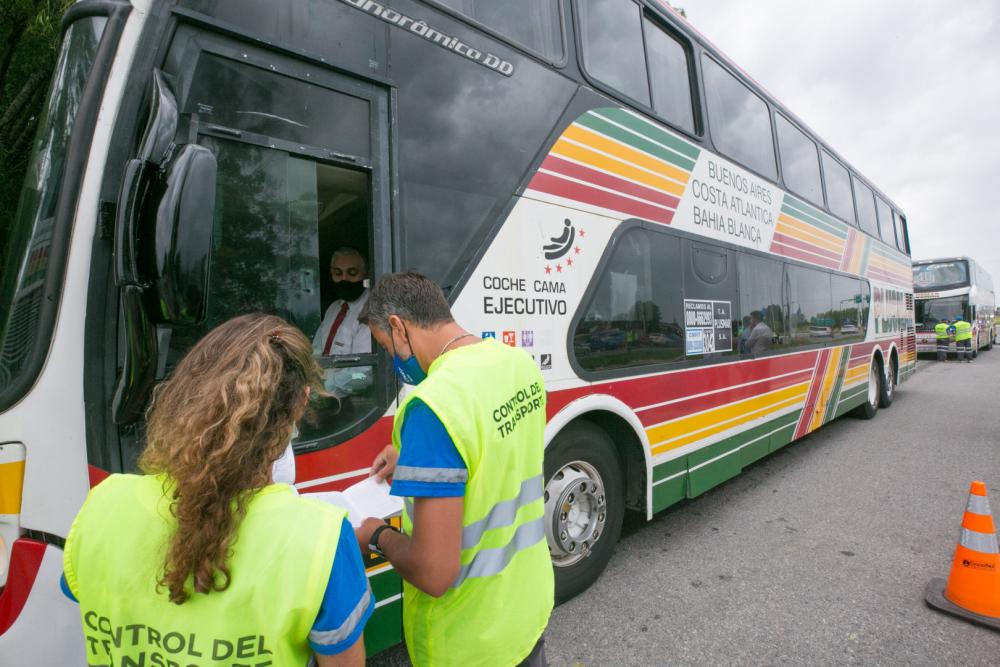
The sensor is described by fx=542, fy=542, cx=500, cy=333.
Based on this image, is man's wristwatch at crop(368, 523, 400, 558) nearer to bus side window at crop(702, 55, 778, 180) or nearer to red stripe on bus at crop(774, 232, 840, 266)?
bus side window at crop(702, 55, 778, 180)

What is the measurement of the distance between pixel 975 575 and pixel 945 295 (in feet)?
84.4

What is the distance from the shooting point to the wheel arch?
3438 mm

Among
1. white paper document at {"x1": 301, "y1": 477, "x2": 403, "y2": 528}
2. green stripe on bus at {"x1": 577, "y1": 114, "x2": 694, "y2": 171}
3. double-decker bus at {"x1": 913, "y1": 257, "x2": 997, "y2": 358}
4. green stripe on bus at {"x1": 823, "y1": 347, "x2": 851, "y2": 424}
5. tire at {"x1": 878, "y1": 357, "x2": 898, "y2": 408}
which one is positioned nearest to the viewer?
white paper document at {"x1": 301, "y1": 477, "x2": 403, "y2": 528}

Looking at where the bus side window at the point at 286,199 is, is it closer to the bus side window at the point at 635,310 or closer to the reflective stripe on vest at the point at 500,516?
the reflective stripe on vest at the point at 500,516

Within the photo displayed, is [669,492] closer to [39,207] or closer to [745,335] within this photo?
[745,335]

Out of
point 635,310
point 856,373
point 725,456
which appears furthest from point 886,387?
point 635,310

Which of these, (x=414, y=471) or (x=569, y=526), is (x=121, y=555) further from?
(x=569, y=526)

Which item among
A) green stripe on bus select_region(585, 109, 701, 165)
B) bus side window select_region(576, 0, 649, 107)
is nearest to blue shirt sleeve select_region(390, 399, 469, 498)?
green stripe on bus select_region(585, 109, 701, 165)

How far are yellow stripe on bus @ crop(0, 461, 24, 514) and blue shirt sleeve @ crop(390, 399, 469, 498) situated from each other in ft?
4.26

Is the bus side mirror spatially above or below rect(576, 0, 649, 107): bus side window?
below

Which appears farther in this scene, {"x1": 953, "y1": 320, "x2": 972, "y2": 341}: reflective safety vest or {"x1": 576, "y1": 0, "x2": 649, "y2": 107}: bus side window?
{"x1": 953, "y1": 320, "x2": 972, "y2": 341}: reflective safety vest

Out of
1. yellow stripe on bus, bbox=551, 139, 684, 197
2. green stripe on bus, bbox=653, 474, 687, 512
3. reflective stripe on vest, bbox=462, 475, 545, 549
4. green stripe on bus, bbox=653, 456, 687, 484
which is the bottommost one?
green stripe on bus, bbox=653, 474, 687, 512

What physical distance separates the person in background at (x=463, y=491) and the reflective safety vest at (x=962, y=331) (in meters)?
26.1

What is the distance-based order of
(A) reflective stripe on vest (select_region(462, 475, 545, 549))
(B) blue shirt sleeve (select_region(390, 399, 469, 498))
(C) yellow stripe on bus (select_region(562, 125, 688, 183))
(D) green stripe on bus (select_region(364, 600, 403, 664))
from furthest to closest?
(C) yellow stripe on bus (select_region(562, 125, 688, 183)), (D) green stripe on bus (select_region(364, 600, 403, 664)), (A) reflective stripe on vest (select_region(462, 475, 545, 549)), (B) blue shirt sleeve (select_region(390, 399, 469, 498))
